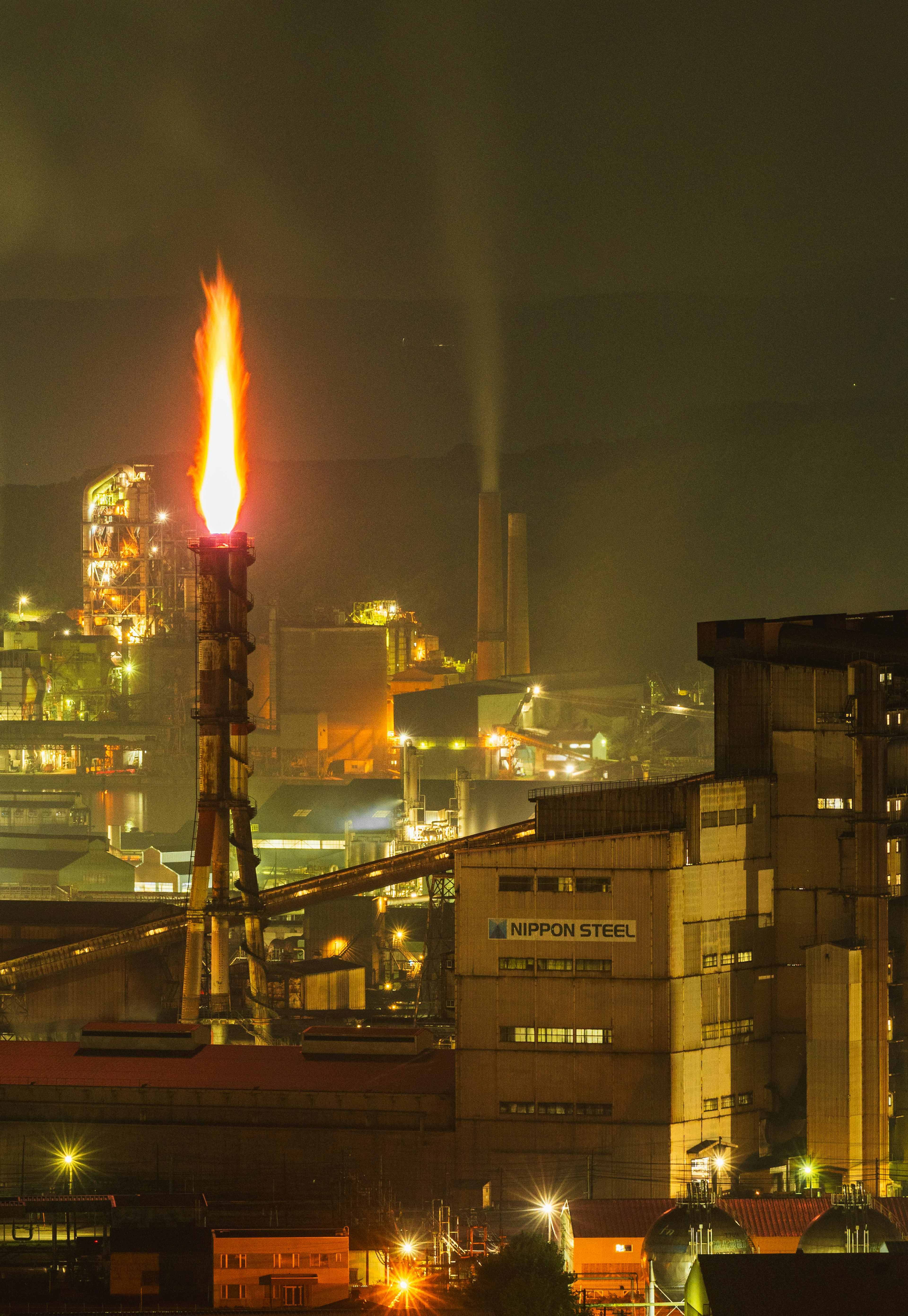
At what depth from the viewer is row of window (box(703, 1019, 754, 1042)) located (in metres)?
23.8

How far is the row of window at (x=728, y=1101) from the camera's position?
2369 centimetres

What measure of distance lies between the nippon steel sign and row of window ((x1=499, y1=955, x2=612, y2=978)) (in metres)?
0.29

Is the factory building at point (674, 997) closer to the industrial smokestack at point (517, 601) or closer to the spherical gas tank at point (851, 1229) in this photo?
the spherical gas tank at point (851, 1229)

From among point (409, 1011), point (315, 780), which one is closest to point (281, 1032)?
point (409, 1011)

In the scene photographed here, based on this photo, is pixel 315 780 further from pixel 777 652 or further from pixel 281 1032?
pixel 777 652

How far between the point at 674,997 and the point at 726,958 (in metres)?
1.61

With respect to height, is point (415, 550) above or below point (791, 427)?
below

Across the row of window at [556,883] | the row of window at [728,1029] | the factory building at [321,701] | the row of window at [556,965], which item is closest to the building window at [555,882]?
the row of window at [556,883]

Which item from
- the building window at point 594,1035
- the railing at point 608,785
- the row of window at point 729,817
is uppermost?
the railing at point 608,785

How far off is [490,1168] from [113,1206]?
19.2ft

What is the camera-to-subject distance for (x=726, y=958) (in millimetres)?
24328

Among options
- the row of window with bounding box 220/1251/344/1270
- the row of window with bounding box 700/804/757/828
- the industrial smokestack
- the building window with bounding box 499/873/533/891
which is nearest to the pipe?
the row of window with bounding box 700/804/757/828

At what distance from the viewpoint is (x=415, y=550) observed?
143750 mm

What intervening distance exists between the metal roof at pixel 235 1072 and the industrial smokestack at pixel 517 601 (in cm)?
5107
